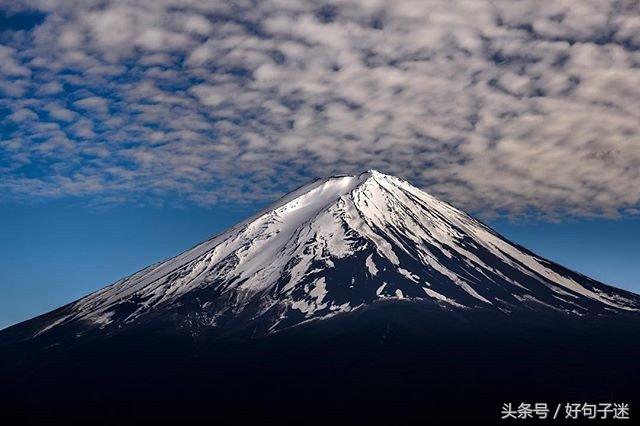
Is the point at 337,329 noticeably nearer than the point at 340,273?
Yes

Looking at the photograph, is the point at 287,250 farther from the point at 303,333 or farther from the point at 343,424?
the point at 343,424

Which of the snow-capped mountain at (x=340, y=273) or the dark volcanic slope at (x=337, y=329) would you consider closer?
the dark volcanic slope at (x=337, y=329)

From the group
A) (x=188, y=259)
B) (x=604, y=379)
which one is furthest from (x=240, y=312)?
(x=604, y=379)

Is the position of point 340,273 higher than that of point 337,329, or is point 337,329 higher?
point 340,273
